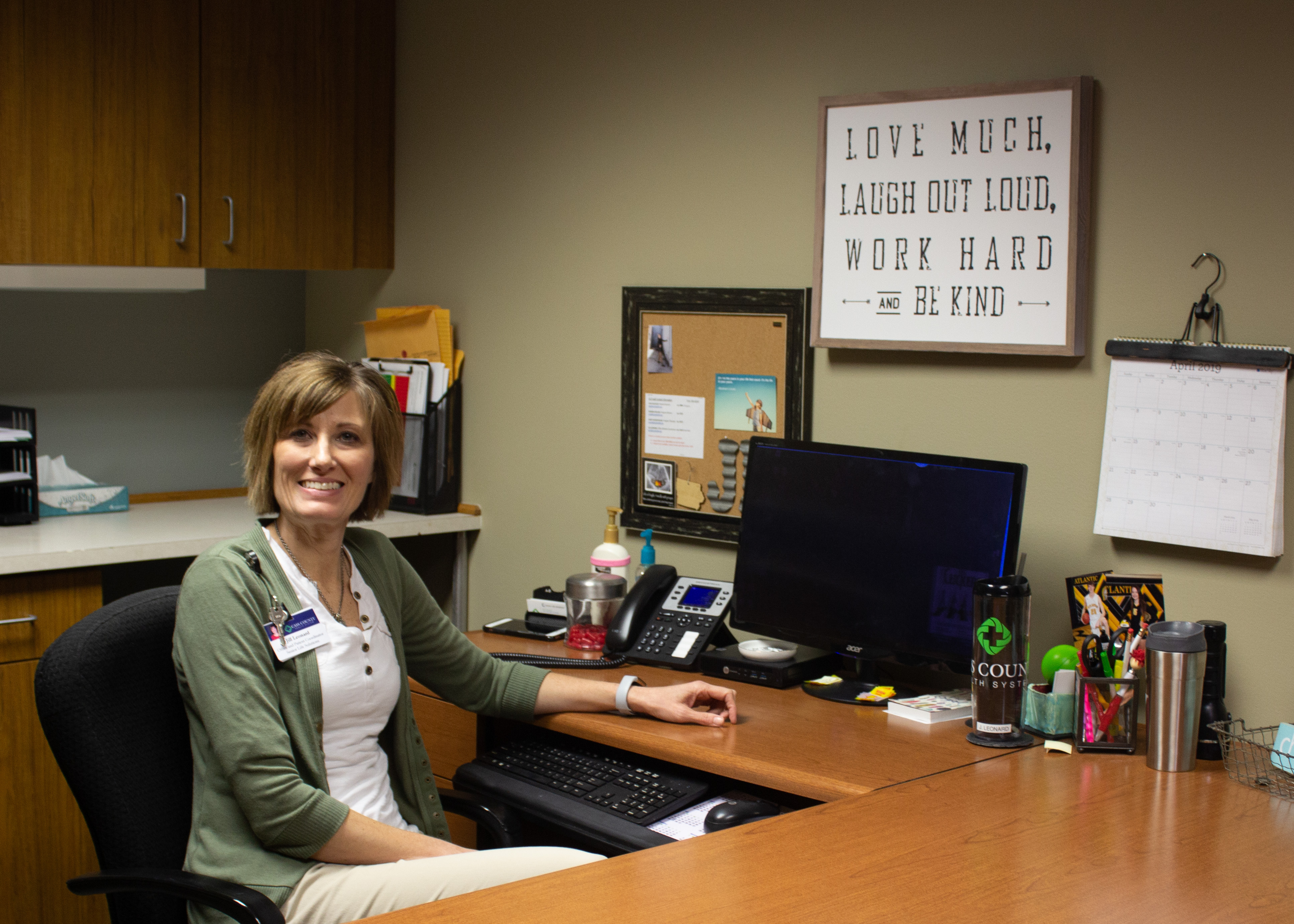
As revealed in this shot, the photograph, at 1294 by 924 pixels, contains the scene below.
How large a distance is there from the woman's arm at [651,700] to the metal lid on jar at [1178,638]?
648 millimetres

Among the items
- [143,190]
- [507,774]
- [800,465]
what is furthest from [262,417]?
[143,190]

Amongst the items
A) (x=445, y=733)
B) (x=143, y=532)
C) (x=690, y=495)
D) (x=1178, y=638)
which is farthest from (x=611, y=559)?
(x=1178, y=638)

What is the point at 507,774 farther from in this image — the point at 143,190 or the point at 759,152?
the point at 143,190

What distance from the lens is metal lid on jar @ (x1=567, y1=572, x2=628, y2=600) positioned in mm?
2578

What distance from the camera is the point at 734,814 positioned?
1814mm

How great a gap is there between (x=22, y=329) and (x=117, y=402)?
0.30 metres

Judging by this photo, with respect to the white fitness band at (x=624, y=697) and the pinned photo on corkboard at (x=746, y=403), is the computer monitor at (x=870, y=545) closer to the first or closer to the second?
the pinned photo on corkboard at (x=746, y=403)

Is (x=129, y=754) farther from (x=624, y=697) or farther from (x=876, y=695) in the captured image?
(x=876, y=695)

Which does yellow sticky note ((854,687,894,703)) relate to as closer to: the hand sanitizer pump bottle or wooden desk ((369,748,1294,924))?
wooden desk ((369,748,1294,924))

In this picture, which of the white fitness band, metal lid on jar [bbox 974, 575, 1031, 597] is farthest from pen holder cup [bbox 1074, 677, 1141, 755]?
the white fitness band

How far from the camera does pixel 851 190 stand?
2.46 meters

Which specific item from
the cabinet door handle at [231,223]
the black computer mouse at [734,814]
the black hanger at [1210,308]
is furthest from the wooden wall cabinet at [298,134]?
the black hanger at [1210,308]

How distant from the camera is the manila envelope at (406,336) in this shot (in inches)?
131

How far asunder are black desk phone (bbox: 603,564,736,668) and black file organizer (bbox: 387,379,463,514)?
0.87m
